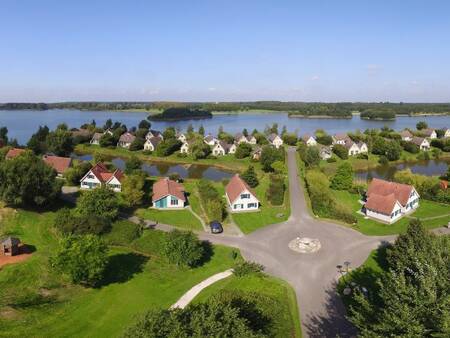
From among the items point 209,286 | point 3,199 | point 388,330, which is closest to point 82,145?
point 3,199

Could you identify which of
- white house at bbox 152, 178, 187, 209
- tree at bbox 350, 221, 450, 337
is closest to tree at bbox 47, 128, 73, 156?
white house at bbox 152, 178, 187, 209

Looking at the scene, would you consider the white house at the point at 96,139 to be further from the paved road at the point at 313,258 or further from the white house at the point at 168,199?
the paved road at the point at 313,258

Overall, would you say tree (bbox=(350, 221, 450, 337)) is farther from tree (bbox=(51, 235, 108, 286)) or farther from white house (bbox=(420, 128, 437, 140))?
white house (bbox=(420, 128, 437, 140))

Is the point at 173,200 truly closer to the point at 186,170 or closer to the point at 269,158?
the point at 269,158

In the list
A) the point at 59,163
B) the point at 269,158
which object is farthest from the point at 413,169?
the point at 59,163

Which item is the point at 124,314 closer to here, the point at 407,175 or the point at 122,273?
the point at 122,273
